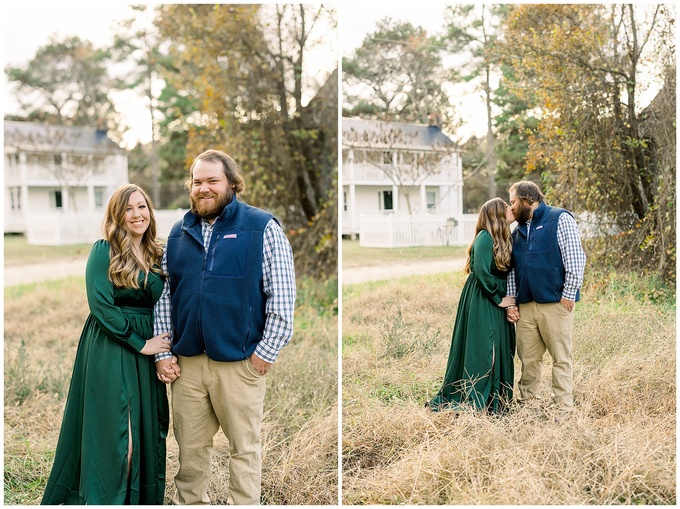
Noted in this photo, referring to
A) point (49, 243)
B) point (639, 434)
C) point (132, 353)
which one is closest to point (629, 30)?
point (639, 434)

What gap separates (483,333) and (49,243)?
672cm

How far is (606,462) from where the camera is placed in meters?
3.16

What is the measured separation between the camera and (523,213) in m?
3.46

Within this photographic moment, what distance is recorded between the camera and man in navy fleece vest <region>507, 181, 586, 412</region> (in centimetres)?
342

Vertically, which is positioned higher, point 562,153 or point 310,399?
point 562,153

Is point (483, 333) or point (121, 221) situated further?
point (483, 333)

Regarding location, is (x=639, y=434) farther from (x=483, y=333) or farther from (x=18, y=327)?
(x=18, y=327)

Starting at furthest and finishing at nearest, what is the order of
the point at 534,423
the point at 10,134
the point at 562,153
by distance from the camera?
the point at 10,134 < the point at 562,153 < the point at 534,423

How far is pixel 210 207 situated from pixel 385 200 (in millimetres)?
1392

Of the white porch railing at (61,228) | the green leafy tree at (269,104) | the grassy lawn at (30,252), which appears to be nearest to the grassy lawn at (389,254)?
the green leafy tree at (269,104)

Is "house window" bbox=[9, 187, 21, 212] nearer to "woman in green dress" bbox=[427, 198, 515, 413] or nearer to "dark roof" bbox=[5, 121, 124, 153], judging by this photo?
"dark roof" bbox=[5, 121, 124, 153]

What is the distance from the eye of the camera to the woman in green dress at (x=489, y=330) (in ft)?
11.3

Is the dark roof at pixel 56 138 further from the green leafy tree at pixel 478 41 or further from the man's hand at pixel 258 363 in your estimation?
the man's hand at pixel 258 363

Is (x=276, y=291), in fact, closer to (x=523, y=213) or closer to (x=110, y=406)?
(x=110, y=406)
